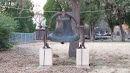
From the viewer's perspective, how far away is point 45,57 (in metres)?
8.60

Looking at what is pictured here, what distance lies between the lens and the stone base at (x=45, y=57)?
28.1 ft

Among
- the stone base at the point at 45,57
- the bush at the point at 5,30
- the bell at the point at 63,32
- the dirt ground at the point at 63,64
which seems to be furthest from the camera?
the bush at the point at 5,30

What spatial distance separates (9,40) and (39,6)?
2203 cm

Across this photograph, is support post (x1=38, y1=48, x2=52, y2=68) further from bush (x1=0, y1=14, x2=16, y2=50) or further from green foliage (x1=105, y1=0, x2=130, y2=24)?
green foliage (x1=105, y1=0, x2=130, y2=24)

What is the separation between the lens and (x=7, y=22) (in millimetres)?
16531

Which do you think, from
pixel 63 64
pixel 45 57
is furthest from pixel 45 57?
pixel 63 64

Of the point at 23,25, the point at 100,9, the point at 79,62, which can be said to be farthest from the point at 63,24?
the point at 23,25

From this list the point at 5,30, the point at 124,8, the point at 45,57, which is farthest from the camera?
the point at 124,8

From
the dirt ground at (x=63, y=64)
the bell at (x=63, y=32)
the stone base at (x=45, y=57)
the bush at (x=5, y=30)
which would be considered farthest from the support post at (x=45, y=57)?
the bush at (x=5, y=30)

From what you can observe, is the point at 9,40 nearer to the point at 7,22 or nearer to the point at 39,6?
the point at 7,22

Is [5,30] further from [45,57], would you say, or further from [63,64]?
[45,57]

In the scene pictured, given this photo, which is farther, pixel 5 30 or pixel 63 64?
pixel 5 30

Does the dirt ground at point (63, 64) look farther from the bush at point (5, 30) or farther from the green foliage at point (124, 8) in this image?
the green foliage at point (124, 8)

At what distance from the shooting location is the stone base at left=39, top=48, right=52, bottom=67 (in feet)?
28.1
